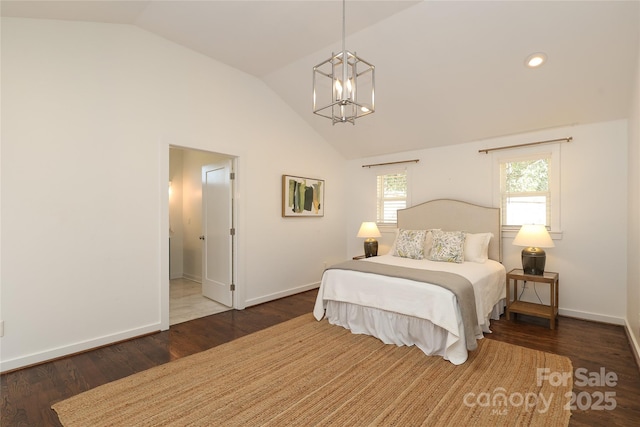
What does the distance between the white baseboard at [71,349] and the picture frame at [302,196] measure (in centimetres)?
227

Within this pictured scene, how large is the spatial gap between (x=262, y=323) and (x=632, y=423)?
9.98 feet

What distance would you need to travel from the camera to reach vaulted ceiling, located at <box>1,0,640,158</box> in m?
2.60

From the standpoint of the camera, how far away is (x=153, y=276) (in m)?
3.21

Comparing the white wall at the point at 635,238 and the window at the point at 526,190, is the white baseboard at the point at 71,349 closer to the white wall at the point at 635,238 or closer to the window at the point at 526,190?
the white wall at the point at 635,238

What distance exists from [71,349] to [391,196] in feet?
15.1

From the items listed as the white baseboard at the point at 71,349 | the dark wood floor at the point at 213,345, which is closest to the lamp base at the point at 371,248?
the dark wood floor at the point at 213,345

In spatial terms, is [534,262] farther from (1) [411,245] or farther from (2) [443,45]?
(2) [443,45]

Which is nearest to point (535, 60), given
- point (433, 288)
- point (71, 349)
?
point (433, 288)

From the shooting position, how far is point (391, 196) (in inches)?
209

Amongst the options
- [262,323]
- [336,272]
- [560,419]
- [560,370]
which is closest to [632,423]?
[560,419]

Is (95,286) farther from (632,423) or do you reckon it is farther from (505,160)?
(505,160)

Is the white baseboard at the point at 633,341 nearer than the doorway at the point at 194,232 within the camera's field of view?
Yes

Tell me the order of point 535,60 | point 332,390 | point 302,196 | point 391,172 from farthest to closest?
point 391,172, point 302,196, point 535,60, point 332,390

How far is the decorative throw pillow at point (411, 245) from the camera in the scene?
13.0 ft
